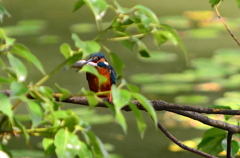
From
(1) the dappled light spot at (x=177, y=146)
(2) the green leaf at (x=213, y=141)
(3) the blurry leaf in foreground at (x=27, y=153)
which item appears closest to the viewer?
(2) the green leaf at (x=213, y=141)

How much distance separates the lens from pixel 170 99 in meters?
2.96

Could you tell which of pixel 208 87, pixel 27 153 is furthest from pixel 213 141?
pixel 208 87

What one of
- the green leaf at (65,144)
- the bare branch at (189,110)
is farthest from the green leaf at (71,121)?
the bare branch at (189,110)

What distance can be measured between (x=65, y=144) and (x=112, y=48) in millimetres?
2715

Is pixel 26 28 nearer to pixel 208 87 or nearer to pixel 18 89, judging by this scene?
pixel 208 87

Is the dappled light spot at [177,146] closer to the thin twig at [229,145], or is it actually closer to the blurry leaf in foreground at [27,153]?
the blurry leaf in foreground at [27,153]

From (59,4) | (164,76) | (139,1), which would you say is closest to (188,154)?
(164,76)

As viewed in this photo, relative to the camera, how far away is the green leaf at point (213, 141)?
0.88m

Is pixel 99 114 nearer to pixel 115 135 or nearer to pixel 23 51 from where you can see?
pixel 115 135

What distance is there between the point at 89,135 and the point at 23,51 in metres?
0.12

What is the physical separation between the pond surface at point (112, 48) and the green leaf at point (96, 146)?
2260mm

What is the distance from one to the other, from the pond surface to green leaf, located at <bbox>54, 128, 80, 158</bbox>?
2283mm

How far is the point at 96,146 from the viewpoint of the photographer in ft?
1.70

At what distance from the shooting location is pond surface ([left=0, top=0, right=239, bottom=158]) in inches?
114
